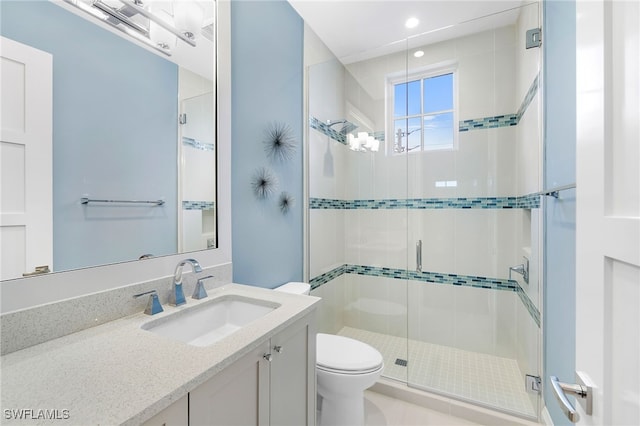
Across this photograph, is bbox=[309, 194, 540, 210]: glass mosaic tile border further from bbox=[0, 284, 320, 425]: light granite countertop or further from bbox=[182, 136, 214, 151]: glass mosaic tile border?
bbox=[0, 284, 320, 425]: light granite countertop

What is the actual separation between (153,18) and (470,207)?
2436 millimetres

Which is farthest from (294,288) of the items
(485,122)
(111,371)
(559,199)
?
(485,122)

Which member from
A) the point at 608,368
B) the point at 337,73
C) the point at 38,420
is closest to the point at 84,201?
the point at 38,420

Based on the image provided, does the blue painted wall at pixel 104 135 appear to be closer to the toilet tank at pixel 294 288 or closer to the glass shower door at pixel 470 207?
the toilet tank at pixel 294 288

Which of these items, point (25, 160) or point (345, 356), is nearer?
point (25, 160)

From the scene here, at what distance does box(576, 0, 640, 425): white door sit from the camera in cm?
41

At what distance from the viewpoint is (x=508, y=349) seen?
2.20 metres

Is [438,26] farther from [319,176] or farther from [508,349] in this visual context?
[508,349]

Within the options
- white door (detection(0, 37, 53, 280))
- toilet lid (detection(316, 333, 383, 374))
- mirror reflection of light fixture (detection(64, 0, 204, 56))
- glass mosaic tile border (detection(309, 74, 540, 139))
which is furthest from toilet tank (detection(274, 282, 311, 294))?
mirror reflection of light fixture (detection(64, 0, 204, 56))

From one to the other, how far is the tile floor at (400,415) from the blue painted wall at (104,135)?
1.60 m

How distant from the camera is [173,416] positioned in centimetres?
62

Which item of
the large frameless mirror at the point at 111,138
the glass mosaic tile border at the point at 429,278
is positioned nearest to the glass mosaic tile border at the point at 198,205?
the large frameless mirror at the point at 111,138

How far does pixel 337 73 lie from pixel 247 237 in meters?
1.91

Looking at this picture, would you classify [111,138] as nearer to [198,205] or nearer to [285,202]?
[198,205]
